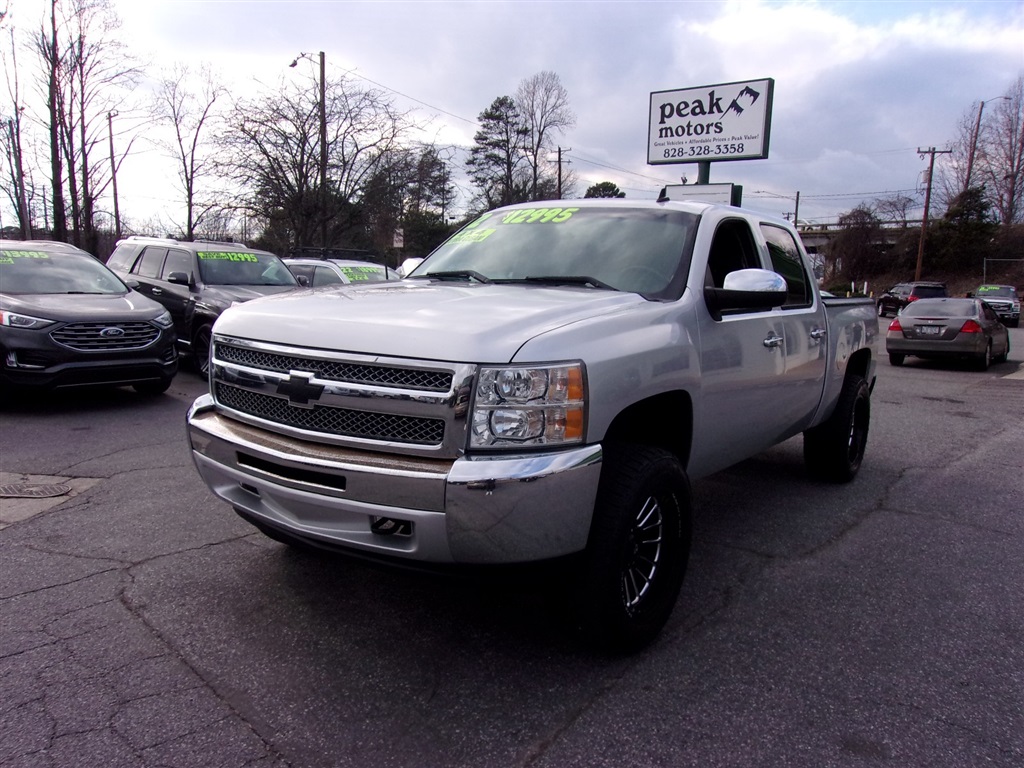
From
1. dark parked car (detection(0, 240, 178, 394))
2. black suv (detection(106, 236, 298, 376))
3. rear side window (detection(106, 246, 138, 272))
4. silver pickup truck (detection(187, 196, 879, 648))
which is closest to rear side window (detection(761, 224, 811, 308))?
silver pickup truck (detection(187, 196, 879, 648))

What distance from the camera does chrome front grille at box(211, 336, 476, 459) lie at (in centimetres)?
255

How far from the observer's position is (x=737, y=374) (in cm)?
375

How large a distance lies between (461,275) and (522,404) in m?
1.61

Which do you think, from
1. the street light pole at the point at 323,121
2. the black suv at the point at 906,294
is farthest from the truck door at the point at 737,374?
the black suv at the point at 906,294

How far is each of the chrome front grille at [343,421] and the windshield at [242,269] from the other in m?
7.96

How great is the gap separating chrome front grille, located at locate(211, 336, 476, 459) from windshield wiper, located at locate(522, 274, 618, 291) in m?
1.26

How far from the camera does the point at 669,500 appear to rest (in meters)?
3.12

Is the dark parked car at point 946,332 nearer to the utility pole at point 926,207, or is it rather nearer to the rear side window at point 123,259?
the rear side window at point 123,259

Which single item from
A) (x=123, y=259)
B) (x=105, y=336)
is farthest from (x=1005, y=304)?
(x=105, y=336)

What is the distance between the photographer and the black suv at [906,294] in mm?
31484

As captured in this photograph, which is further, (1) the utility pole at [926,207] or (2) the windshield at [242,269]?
(1) the utility pole at [926,207]

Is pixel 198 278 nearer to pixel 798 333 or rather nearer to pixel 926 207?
pixel 798 333

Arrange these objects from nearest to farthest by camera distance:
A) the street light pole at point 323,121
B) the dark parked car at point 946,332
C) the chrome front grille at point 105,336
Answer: the chrome front grille at point 105,336, the dark parked car at point 946,332, the street light pole at point 323,121

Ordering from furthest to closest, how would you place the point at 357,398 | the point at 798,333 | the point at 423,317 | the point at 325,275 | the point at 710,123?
1. the point at 710,123
2. the point at 325,275
3. the point at 798,333
4. the point at 423,317
5. the point at 357,398
